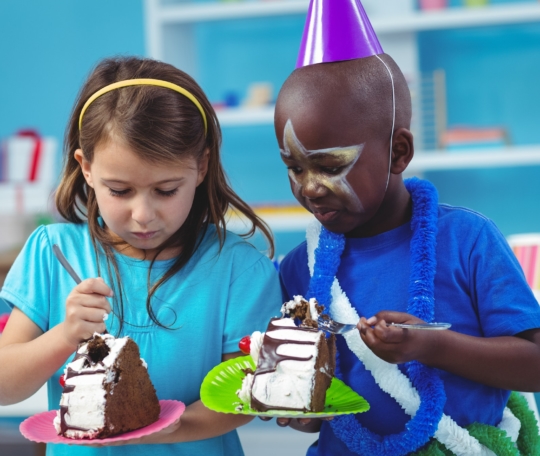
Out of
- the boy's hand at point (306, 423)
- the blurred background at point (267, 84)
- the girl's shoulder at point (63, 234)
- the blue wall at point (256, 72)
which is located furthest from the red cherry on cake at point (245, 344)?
the blue wall at point (256, 72)

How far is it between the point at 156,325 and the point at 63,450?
0.84ft

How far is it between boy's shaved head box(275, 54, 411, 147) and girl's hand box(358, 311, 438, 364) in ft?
0.87

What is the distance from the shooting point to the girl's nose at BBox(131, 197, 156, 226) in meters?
1.15

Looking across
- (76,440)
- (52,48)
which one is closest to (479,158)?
(52,48)

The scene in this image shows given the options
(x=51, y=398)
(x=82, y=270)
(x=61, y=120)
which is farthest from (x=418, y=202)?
(x=61, y=120)

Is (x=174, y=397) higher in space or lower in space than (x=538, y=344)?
lower

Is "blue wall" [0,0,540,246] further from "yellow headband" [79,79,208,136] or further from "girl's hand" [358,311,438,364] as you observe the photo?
"girl's hand" [358,311,438,364]

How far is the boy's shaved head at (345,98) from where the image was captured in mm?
1088

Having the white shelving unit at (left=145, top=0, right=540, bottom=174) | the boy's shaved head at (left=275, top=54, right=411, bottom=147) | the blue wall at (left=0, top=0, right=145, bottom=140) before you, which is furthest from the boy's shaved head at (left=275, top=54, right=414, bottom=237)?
the blue wall at (left=0, top=0, right=145, bottom=140)

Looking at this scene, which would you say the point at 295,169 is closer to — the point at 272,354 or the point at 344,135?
the point at 344,135

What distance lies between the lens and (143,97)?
1193 mm

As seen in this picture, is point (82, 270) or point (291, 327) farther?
point (82, 270)

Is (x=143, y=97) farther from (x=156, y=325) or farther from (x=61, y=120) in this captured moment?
(x=61, y=120)

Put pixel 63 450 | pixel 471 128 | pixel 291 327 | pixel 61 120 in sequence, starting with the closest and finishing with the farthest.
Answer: pixel 291 327 < pixel 63 450 < pixel 471 128 < pixel 61 120
